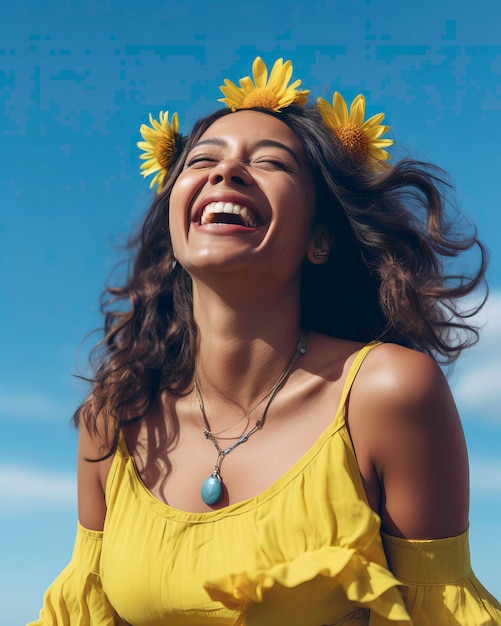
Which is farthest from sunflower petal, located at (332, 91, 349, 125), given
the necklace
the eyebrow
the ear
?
the necklace

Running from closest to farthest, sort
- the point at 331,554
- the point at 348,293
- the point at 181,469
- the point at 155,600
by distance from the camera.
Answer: the point at 331,554 → the point at 155,600 → the point at 181,469 → the point at 348,293

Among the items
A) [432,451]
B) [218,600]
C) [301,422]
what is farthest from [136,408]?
[432,451]

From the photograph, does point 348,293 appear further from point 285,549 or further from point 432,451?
point 285,549

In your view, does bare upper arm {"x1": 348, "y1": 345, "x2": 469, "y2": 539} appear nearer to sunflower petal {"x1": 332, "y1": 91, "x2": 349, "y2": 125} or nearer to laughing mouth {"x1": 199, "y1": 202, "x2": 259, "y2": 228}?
laughing mouth {"x1": 199, "y1": 202, "x2": 259, "y2": 228}

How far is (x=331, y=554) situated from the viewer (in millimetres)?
2688

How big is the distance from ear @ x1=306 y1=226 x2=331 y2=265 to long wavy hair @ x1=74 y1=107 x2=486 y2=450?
0.02 m

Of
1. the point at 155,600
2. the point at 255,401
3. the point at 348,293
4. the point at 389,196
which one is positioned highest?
the point at 389,196

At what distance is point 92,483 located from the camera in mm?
3449

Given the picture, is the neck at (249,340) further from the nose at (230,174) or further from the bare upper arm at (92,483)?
the bare upper arm at (92,483)

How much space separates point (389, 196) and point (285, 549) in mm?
1495

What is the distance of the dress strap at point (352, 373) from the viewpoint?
115 inches

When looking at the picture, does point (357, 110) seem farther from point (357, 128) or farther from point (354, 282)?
point (354, 282)

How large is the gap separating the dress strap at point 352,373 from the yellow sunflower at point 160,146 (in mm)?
1323

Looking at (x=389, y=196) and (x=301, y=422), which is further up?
(x=389, y=196)
